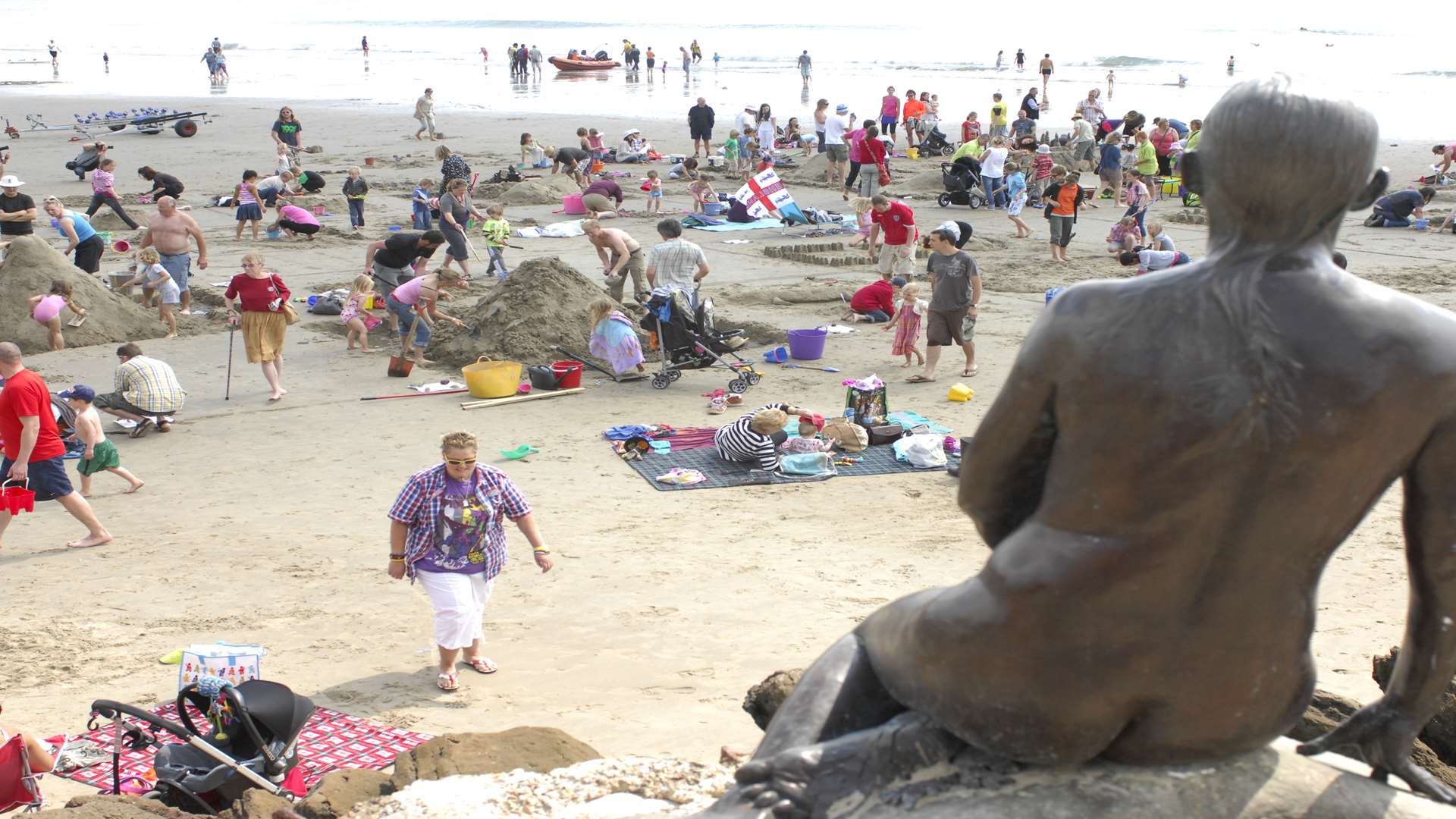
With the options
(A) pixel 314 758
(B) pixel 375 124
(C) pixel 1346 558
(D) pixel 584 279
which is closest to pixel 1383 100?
(B) pixel 375 124

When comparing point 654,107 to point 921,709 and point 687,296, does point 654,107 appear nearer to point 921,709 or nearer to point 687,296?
point 687,296

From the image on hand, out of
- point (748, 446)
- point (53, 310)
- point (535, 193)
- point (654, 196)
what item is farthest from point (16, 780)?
point (535, 193)

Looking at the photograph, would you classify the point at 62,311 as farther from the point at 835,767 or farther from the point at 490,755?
the point at 835,767

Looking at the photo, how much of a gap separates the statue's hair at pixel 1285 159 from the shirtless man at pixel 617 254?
13.3 m

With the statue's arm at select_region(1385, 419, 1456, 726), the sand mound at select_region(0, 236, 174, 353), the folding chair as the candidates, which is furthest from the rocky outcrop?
the sand mound at select_region(0, 236, 174, 353)

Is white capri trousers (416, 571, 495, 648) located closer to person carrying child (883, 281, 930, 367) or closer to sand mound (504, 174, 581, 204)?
person carrying child (883, 281, 930, 367)

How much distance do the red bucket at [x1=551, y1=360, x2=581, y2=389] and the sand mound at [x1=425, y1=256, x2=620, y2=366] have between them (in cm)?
79

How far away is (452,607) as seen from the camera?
6941mm

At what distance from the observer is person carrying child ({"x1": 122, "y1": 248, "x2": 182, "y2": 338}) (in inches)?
619

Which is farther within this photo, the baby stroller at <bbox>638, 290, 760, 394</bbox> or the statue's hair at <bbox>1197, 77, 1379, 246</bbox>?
the baby stroller at <bbox>638, 290, 760, 394</bbox>

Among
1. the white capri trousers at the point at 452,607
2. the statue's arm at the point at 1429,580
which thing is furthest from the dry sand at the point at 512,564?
the statue's arm at the point at 1429,580

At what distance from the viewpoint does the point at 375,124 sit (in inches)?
1700

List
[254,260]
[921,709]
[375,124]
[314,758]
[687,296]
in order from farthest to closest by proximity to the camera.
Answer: [375,124]
[687,296]
[254,260]
[314,758]
[921,709]

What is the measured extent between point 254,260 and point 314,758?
25.6 ft
